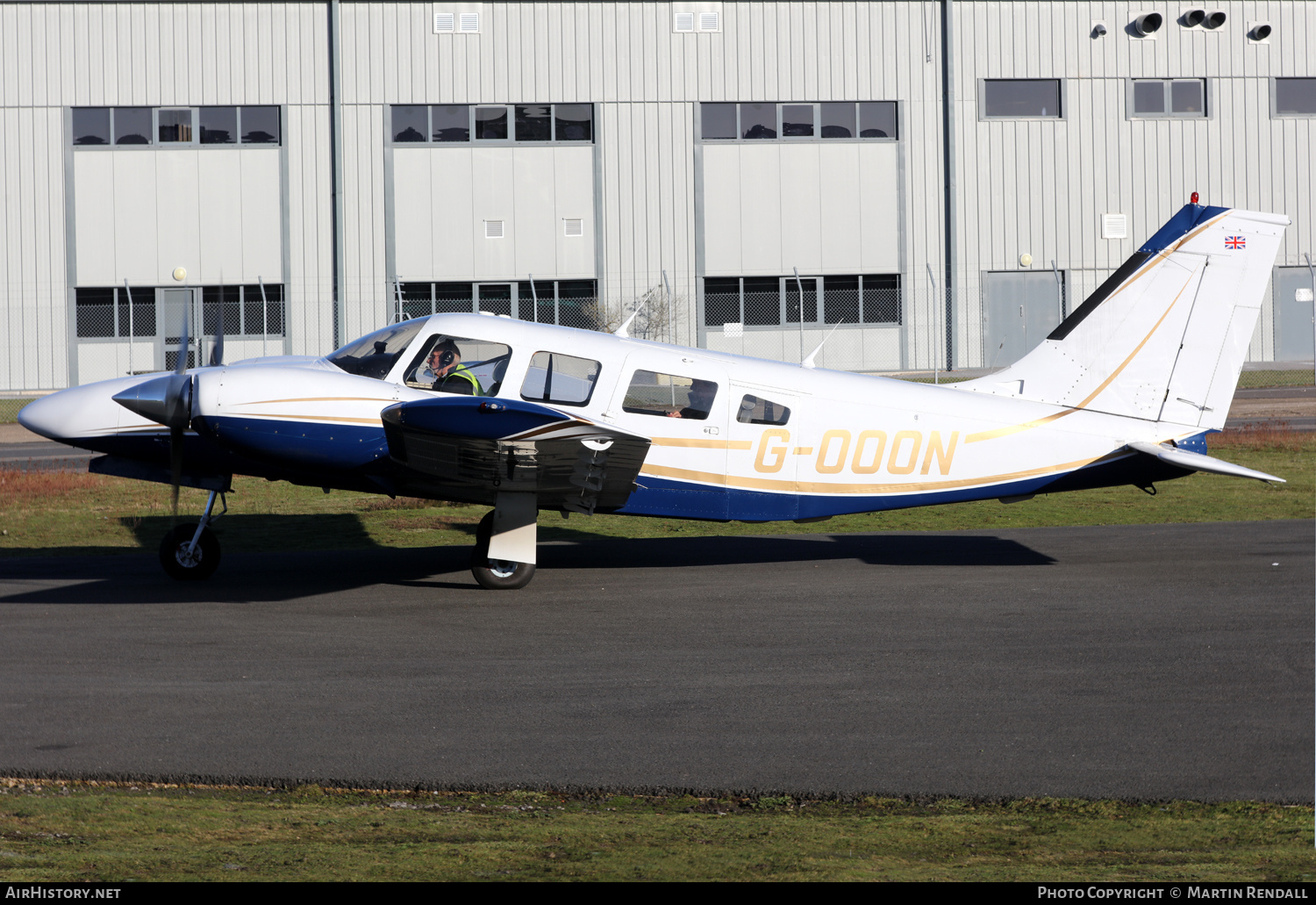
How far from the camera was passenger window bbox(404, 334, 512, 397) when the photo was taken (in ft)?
36.1

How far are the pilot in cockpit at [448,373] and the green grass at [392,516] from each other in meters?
3.94

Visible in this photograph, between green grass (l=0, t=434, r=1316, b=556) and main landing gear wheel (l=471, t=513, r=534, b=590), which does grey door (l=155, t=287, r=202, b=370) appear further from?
main landing gear wheel (l=471, t=513, r=534, b=590)

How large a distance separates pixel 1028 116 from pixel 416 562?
2817 centimetres

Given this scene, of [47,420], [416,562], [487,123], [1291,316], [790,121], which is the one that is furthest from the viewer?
[1291,316]

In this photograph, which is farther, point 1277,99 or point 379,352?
point 1277,99

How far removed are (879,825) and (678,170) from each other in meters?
31.3

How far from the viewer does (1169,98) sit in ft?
117

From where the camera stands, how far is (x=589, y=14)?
1358 inches

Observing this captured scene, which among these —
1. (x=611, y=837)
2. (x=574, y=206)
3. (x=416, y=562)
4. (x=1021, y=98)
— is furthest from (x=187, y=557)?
(x=1021, y=98)

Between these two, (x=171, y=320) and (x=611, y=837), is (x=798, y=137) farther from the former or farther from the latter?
(x=611, y=837)

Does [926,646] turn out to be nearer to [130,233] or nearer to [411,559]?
[411,559]

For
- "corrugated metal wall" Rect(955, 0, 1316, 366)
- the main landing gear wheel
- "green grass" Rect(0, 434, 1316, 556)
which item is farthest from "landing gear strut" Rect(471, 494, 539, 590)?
"corrugated metal wall" Rect(955, 0, 1316, 366)
